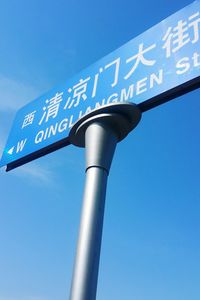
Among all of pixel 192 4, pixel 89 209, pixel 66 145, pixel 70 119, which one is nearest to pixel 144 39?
pixel 192 4

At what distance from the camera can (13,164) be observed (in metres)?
2.40

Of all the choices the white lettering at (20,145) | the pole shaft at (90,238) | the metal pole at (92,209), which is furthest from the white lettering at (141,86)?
the white lettering at (20,145)

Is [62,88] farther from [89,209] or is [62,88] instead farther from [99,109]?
[89,209]

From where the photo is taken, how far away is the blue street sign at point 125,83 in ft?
5.55

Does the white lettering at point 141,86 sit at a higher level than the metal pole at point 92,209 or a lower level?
higher

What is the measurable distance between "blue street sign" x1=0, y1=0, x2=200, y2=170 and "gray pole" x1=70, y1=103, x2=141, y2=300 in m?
0.12

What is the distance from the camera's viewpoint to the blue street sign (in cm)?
169

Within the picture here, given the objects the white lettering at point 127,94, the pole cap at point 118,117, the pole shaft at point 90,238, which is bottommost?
the pole shaft at point 90,238

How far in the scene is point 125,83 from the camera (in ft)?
6.21

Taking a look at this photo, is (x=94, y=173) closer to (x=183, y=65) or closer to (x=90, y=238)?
(x=90, y=238)

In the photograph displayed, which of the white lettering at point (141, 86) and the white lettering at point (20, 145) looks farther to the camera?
the white lettering at point (20, 145)

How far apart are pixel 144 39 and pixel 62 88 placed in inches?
31.2

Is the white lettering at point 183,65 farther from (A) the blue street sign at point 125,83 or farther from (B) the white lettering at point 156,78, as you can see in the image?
(B) the white lettering at point 156,78

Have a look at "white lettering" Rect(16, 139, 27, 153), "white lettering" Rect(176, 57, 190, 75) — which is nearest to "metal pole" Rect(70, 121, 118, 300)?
"white lettering" Rect(176, 57, 190, 75)
